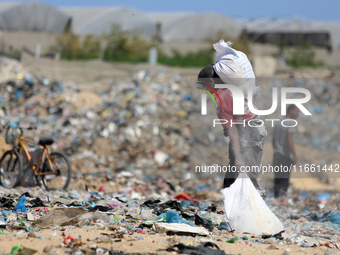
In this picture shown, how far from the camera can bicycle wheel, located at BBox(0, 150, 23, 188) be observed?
678cm

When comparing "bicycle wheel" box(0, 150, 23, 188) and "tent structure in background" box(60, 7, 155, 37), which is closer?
"bicycle wheel" box(0, 150, 23, 188)

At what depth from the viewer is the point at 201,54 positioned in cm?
2755

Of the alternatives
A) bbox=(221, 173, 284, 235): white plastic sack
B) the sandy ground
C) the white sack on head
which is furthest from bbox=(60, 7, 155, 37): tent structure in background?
the sandy ground

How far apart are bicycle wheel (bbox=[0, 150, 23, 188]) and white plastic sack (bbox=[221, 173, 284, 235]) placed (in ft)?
10.9

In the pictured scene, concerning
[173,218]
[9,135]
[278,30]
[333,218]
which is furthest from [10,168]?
[278,30]

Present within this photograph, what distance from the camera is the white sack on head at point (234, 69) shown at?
4504mm

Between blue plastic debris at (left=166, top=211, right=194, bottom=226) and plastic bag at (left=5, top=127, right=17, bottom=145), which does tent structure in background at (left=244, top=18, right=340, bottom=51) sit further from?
blue plastic debris at (left=166, top=211, right=194, bottom=226)

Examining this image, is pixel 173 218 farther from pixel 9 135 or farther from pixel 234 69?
pixel 9 135

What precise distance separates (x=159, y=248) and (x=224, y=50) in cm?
189

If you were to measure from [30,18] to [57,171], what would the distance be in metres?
22.7

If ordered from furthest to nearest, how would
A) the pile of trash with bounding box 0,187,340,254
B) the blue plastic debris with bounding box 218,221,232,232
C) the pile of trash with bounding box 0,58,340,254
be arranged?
the blue plastic debris with bounding box 218,221,232,232 < the pile of trash with bounding box 0,58,340,254 < the pile of trash with bounding box 0,187,340,254

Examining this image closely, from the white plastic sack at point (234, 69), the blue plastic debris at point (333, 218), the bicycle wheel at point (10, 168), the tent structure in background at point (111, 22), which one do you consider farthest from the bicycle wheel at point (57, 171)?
the tent structure in background at point (111, 22)

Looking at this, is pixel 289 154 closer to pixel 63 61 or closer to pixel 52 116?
pixel 52 116

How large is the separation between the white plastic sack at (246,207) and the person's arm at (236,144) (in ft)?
0.35
